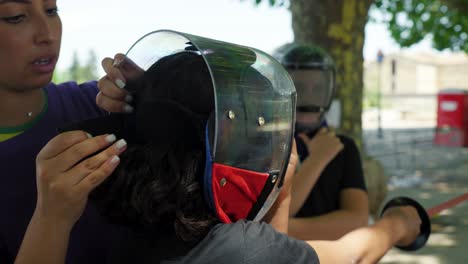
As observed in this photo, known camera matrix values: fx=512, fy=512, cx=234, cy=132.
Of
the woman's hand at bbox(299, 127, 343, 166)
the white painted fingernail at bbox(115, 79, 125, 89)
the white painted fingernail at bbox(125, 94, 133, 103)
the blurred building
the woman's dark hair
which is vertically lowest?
the blurred building

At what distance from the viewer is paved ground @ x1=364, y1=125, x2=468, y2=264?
534 centimetres

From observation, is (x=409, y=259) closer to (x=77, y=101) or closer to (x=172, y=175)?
(x=77, y=101)

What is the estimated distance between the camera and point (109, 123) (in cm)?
120

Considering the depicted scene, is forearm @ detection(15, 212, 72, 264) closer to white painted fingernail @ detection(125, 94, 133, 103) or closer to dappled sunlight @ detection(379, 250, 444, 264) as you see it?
white painted fingernail @ detection(125, 94, 133, 103)

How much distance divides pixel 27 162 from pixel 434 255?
490cm

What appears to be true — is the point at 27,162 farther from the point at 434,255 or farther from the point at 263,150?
the point at 434,255

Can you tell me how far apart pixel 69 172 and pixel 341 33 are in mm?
4881

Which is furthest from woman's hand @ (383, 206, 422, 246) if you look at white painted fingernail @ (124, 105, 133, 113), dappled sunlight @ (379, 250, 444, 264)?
dappled sunlight @ (379, 250, 444, 264)

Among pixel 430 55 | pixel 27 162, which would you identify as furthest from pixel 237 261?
pixel 430 55

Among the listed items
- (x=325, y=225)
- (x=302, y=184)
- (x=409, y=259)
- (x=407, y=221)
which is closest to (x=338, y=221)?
(x=325, y=225)

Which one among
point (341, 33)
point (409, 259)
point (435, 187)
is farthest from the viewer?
point (435, 187)

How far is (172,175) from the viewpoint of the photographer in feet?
3.58

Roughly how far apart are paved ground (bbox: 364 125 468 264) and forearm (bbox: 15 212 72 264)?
4609 mm

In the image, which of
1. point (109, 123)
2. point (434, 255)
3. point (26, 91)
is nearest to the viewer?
point (109, 123)
